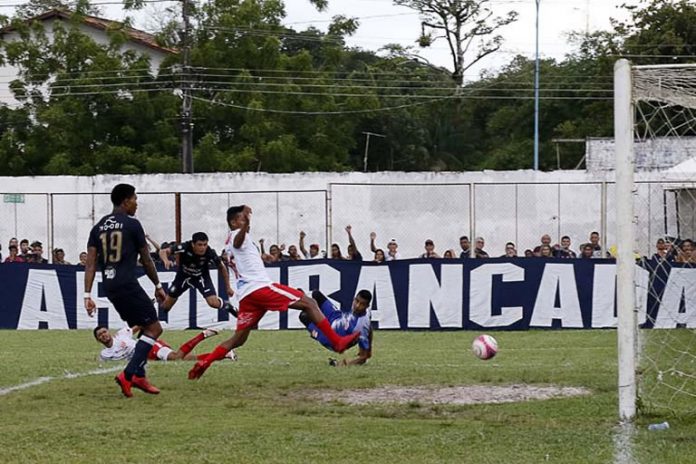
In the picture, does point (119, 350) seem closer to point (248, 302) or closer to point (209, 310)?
point (248, 302)

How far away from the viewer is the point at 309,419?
9227mm

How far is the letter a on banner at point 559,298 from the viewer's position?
20.6m

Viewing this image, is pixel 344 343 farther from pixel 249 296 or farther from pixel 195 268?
pixel 195 268

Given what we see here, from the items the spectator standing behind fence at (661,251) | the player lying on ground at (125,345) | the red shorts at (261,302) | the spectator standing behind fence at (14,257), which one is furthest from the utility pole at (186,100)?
the red shorts at (261,302)

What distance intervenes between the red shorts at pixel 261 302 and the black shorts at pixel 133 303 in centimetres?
105

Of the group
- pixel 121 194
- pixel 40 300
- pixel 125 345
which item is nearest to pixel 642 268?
pixel 121 194

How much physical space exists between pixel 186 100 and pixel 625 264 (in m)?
34.0

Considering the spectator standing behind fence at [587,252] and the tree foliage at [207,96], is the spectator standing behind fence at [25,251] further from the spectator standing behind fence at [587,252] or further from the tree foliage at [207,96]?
the tree foliage at [207,96]

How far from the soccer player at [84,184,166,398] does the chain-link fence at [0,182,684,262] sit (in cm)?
1723

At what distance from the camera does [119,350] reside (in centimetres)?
1453

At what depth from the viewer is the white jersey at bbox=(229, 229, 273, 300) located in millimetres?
11617

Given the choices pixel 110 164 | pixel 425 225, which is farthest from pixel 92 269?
pixel 110 164

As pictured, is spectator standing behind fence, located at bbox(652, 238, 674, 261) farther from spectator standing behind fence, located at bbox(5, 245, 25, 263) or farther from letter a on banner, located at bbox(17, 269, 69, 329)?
spectator standing behind fence, located at bbox(5, 245, 25, 263)

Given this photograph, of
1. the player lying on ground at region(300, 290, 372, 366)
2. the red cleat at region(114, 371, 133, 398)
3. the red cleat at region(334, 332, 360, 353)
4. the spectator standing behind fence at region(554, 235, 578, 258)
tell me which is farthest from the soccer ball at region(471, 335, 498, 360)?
the spectator standing behind fence at region(554, 235, 578, 258)
